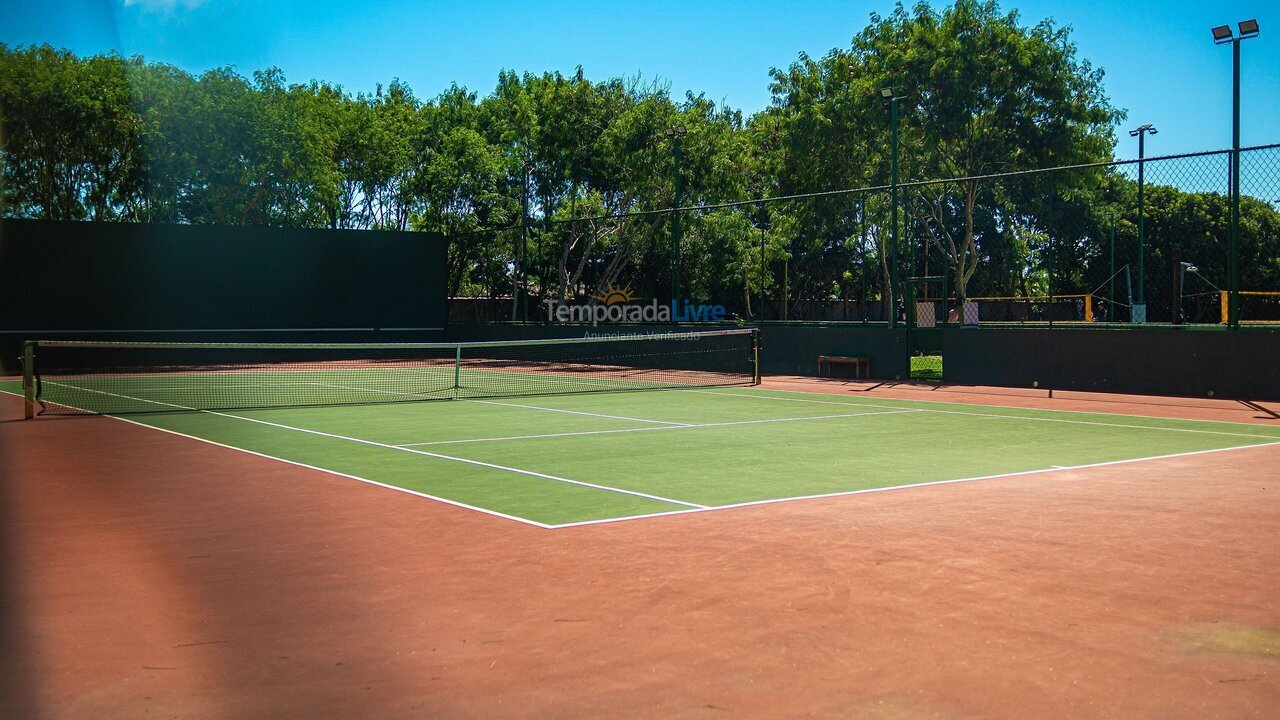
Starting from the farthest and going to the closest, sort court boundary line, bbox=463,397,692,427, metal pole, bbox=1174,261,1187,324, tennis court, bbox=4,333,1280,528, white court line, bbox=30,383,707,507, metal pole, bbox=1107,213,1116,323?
metal pole, bbox=1107,213,1116,323
metal pole, bbox=1174,261,1187,324
court boundary line, bbox=463,397,692,427
tennis court, bbox=4,333,1280,528
white court line, bbox=30,383,707,507

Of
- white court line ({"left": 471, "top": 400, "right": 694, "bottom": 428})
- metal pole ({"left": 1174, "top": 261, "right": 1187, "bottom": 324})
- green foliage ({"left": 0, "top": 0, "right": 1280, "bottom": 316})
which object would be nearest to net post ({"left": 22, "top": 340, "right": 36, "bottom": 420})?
green foliage ({"left": 0, "top": 0, "right": 1280, "bottom": 316})

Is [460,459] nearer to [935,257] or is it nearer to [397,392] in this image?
[397,392]

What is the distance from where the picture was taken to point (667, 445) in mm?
11836

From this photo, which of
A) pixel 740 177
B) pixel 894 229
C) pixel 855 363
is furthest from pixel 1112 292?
pixel 740 177

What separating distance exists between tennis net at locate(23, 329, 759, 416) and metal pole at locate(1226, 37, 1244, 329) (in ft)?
26.4

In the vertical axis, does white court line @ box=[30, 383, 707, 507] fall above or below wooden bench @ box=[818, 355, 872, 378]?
below

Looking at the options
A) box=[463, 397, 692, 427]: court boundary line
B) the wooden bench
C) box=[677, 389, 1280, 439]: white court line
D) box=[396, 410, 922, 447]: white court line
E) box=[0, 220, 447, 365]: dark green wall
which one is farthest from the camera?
box=[0, 220, 447, 365]: dark green wall

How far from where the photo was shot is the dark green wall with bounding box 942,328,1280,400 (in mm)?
17734

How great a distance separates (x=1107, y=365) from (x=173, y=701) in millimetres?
18364

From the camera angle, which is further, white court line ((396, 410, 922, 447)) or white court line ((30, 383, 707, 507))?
white court line ((396, 410, 922, 447))

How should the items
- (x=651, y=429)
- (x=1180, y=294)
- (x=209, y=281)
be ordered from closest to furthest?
(x=651, y=429) < (x=1180, y=294) < (x=209, y=281)

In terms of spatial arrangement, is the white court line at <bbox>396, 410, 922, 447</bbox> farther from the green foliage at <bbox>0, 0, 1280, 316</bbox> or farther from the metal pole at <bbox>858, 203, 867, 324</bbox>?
the metal pole at <bbox>858, 203, 867, 324</bbox>

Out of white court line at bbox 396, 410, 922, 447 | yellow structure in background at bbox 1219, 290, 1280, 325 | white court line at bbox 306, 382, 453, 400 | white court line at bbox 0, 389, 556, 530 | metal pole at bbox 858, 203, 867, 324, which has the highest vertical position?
metal pole at bbox 858, 203, 867, 324

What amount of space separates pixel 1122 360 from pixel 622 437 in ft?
35.2
